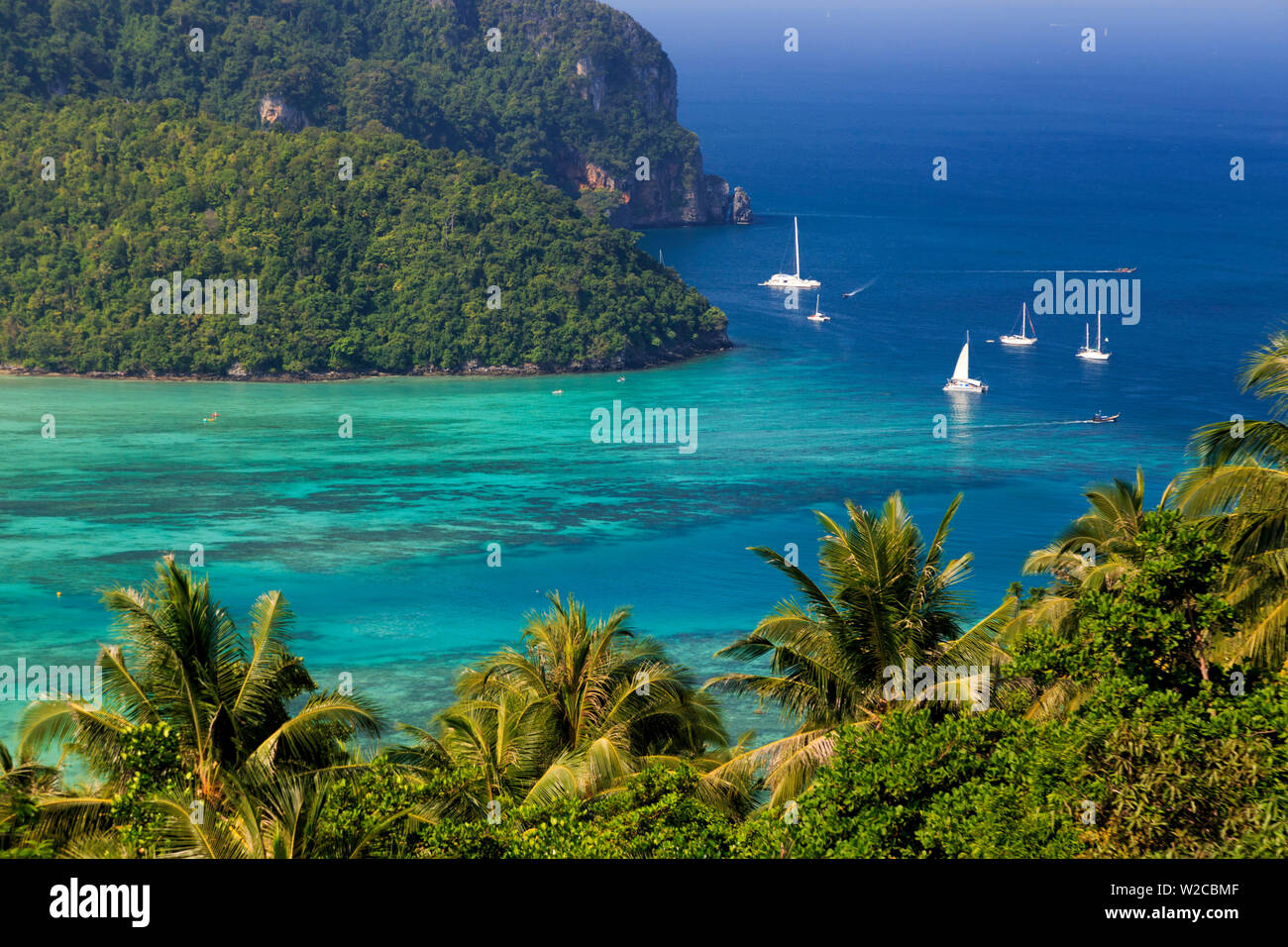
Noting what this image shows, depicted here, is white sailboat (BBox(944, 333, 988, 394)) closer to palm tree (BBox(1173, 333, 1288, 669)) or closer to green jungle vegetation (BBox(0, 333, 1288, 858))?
green jungle vegetation (BBox(0, 333, 1288, 858))

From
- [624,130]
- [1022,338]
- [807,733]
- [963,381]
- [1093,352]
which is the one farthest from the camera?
[624,130]

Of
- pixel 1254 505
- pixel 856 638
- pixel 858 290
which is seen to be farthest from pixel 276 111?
pixel 1254 505

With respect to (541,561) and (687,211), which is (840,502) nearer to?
(541,561)

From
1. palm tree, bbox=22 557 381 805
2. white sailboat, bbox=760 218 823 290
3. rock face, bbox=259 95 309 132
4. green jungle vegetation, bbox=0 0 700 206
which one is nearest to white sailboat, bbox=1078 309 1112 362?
white sailboat, bbox=760 218 823 290

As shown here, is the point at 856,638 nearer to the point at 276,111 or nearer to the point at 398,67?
the point at 276,111

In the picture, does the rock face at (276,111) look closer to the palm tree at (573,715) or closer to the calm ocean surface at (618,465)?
the calm ocean surface at (618,465)
